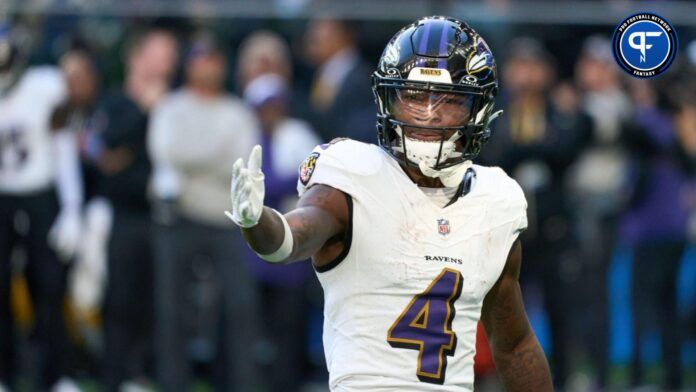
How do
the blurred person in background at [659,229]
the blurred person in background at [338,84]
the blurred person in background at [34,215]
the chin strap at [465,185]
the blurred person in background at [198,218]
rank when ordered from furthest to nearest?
the blurred person in background at [659,229]
the blurred person in background at [338,84]
the blurred person in background at [34,215]
the blurred person in background at [198,218]
the chin strap at [465,185]

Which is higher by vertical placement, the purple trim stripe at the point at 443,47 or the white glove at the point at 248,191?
the purple trim stripe at the point at 443,47

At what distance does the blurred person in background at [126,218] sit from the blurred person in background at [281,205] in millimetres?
678

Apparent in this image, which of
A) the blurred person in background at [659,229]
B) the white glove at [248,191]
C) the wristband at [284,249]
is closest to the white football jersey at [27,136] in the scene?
the blurred person in background at [659,229]

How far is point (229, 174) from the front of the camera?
7.91 meters

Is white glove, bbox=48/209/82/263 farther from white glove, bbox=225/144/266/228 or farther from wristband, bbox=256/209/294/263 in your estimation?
white glove, bbox=225/144/266/228

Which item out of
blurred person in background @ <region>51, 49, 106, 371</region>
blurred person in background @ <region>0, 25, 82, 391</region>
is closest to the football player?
blurred person in background @ <region>0, 25, 82, 391</region>

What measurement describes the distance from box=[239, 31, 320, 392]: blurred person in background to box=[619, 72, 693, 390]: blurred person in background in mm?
2126

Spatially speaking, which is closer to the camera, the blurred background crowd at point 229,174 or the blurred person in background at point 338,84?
the blurred background crowd at point 229,174

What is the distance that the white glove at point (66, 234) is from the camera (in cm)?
818

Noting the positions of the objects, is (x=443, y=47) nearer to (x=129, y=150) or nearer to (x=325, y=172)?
(x=325, y=172)

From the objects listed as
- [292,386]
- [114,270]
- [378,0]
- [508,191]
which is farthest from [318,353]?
[508,191]

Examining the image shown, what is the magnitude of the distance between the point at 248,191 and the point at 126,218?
4971 millimetres

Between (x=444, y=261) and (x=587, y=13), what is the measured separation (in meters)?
5.93

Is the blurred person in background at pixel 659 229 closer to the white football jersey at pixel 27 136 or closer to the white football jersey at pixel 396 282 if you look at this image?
the white football jersey at pixel 27 136
